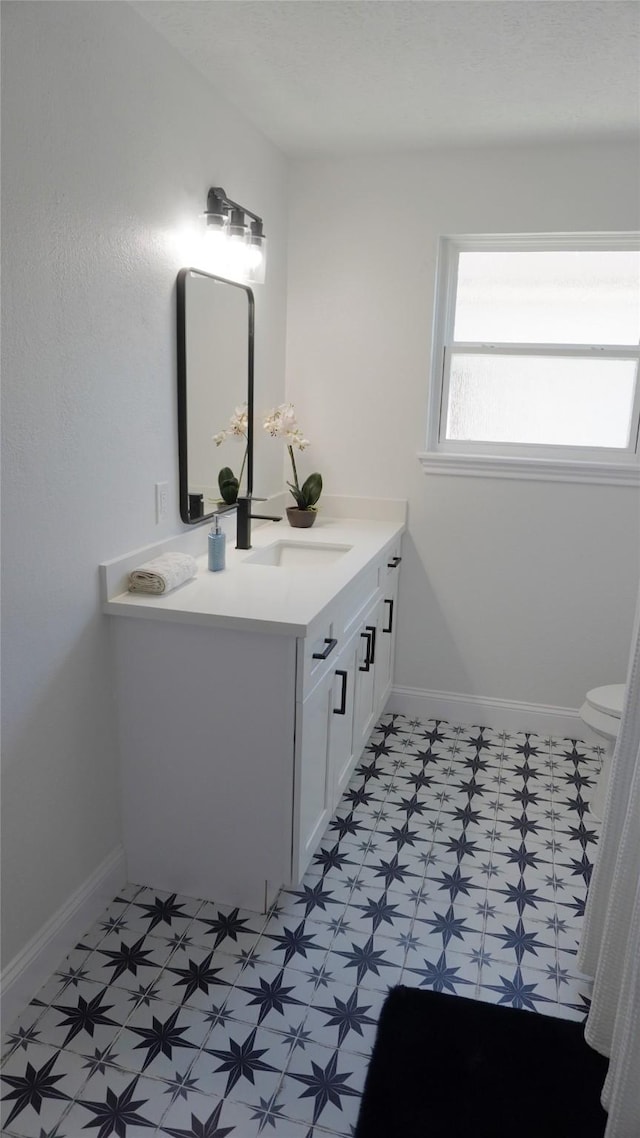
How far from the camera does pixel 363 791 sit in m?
2.96

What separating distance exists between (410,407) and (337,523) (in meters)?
0.59

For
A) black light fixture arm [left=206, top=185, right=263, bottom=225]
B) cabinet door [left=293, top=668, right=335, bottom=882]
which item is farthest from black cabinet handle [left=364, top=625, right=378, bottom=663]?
black light fixture arm [left=206, top=185, right=263, bottom=225]

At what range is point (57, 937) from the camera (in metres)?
2.03

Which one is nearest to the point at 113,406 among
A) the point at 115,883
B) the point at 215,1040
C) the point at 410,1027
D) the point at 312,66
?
the point at 312,66

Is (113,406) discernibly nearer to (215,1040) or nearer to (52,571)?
(52,571)

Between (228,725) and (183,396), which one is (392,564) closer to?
(183,396)

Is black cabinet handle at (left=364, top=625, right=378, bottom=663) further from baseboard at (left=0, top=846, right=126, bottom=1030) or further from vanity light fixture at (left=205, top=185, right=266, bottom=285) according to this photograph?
vanity light fixture at (left=205, top=185, right=266, bottom=285)

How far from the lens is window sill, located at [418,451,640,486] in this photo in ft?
10.6

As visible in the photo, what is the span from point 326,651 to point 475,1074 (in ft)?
3.54

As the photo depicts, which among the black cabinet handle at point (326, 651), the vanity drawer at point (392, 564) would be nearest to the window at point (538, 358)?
the vanity drawer at point (392, 564)

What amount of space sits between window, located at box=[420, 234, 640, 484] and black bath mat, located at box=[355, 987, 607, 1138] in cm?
210

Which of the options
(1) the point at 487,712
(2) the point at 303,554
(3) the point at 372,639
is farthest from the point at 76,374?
(1) the point at 487,712

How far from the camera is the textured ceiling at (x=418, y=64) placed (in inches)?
78.9

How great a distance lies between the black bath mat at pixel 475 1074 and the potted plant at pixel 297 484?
188cm
